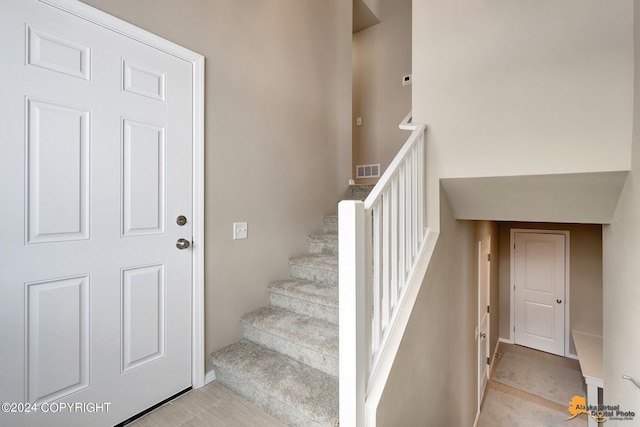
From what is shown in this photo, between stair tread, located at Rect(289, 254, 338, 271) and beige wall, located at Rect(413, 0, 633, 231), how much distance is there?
2.84 ft

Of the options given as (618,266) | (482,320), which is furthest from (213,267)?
(482,320)

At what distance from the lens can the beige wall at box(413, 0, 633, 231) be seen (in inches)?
59.7

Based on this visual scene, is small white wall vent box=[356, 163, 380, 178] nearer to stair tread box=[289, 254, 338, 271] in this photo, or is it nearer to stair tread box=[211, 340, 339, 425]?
stair tread box=[289, 254, 338, 271]

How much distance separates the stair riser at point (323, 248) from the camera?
2.55 metres

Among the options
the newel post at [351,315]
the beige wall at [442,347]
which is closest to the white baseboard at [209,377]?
the newel post at [351,315]

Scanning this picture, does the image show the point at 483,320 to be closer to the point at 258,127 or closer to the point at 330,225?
the point at 330,225

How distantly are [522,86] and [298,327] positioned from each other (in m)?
2.09

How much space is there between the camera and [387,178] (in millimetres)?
1421

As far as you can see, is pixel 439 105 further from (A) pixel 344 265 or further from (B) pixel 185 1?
(B) pixel 185 1

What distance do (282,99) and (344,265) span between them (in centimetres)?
184

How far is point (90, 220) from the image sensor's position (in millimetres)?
1421

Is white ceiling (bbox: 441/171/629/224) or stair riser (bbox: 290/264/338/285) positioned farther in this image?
stair riser (bbox: 290/264/338/285)

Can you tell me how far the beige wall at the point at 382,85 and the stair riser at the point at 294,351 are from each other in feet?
10.1

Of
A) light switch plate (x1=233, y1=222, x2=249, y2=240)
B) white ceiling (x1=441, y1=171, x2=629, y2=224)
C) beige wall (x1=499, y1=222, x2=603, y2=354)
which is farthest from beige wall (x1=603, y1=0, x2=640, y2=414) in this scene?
beige wall (x1=499, y1=222, x2=603, y2=354)
